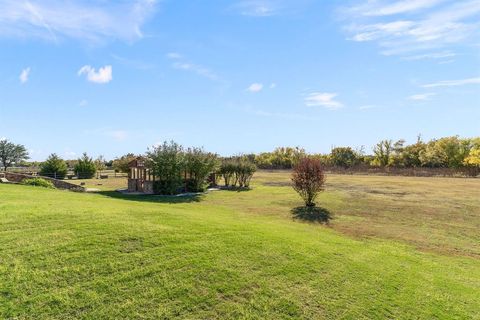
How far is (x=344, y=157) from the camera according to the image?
9375 centimetres

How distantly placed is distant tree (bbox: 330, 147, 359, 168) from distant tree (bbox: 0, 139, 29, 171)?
225 feet

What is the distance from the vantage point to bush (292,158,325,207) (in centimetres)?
2217

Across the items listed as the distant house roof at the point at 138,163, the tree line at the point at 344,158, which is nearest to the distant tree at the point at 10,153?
the tree line at the point at 344,158

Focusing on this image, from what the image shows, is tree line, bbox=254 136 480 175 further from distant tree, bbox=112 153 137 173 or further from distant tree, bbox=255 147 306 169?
distant tree, bbox=112 153 137 173

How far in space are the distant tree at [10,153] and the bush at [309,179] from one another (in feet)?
206

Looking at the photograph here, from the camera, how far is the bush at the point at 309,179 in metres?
22.2

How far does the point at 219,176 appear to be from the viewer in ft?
122

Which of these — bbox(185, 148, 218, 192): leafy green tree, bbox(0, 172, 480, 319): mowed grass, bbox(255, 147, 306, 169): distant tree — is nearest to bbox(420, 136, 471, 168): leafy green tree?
bbox(255, 147, 306, 169): distant tree

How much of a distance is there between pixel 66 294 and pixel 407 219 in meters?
16.4

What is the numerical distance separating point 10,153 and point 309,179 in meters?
65.0

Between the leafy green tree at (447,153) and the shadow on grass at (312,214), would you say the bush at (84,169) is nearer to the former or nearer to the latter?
the shadow on grass at (312,214)

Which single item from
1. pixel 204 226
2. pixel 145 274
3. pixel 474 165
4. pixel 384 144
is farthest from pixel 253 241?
pixel 384 144

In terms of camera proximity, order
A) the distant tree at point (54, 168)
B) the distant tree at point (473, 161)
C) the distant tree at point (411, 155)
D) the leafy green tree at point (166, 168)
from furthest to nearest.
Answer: the distant tree at point (411, 155), the distant tree at point (473, 161), the distant tree at point (54, 168), the leafy green tree at point (166, 168)

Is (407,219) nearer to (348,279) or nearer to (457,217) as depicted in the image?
(457,217)
